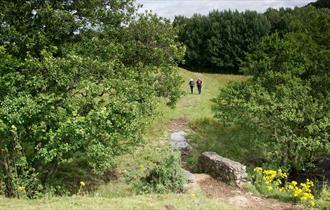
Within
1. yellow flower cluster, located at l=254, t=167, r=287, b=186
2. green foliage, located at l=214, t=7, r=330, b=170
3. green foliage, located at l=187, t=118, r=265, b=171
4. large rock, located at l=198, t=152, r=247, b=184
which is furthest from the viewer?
green foliage, located at l=187, t=118, r=265, b=171

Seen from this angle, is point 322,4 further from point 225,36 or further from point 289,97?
point 289,97

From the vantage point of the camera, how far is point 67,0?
16.5 metres

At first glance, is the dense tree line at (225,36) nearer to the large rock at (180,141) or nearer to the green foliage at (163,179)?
the large rock at (180,141)

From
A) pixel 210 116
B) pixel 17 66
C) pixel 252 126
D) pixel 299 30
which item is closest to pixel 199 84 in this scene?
pixel 210 116

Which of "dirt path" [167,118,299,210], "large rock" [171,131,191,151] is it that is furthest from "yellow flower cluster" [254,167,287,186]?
"large rock" [171,131,191,151]

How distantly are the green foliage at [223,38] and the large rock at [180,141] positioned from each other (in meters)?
39.9

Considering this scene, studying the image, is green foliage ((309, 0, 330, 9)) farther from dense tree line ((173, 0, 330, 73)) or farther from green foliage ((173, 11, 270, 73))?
green foliage ((173, 11, 270, 73))

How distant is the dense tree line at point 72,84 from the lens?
13.0 m

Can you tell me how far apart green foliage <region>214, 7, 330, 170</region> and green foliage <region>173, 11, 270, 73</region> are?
40175 mm

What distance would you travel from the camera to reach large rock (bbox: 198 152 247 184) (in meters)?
14.9

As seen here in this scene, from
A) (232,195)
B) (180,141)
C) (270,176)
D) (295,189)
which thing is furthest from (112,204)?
(180,141)

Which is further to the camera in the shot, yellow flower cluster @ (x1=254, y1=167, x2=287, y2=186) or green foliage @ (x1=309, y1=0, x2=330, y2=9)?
green foliage @ (x1=309, y1=0, x2=330, y2=9)

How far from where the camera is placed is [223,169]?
15477 mm

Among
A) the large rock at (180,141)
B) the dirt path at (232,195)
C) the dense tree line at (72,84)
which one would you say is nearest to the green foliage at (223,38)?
the large rock at (180,141)
